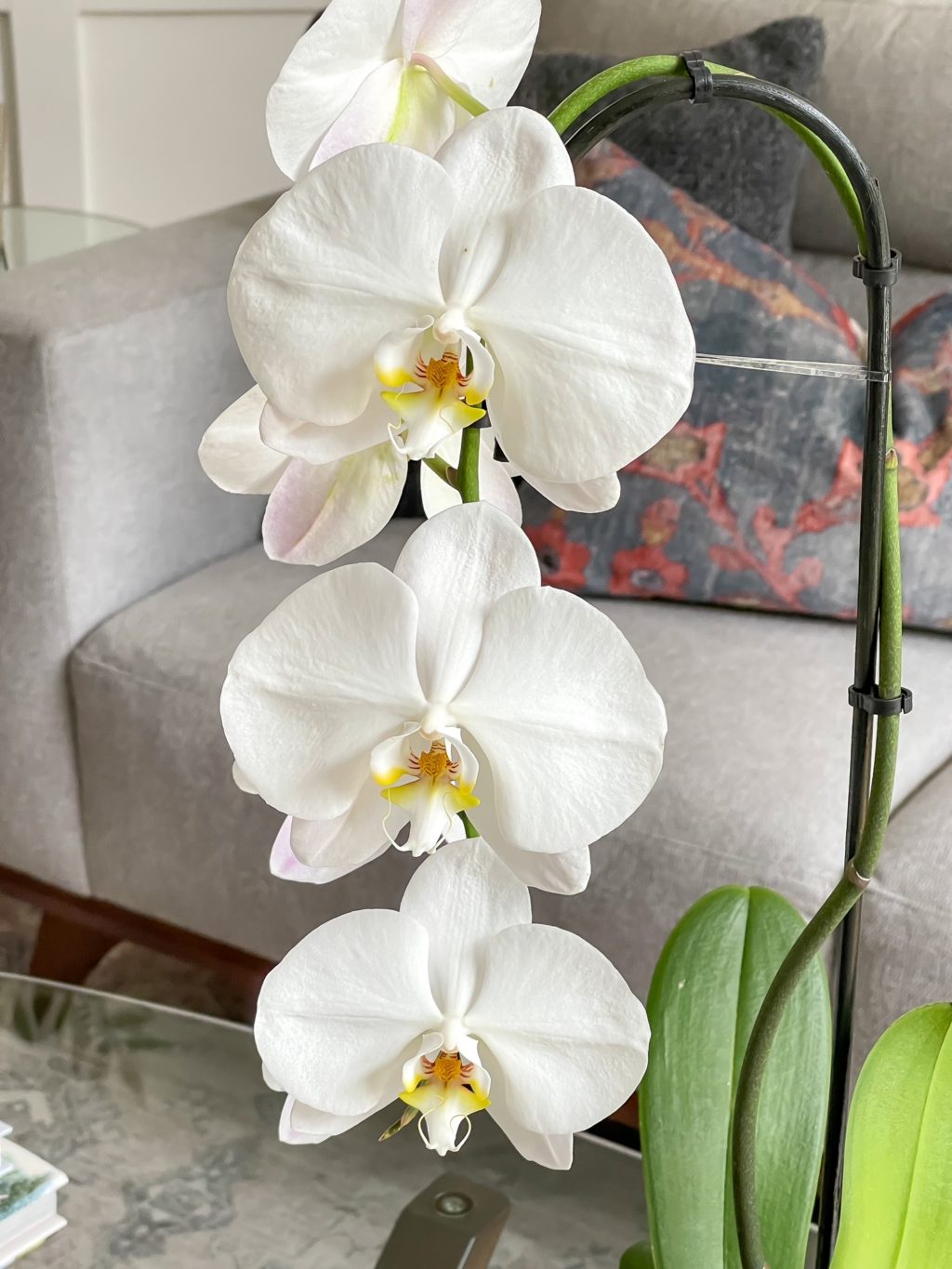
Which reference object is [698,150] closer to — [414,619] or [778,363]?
[778,363]

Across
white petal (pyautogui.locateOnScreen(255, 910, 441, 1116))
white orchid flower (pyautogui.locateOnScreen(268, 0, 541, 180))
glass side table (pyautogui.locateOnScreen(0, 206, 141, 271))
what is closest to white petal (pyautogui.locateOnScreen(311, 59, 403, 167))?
white orchid flower (pyautogui.locateOnScreen(268, 0, 541, 180))

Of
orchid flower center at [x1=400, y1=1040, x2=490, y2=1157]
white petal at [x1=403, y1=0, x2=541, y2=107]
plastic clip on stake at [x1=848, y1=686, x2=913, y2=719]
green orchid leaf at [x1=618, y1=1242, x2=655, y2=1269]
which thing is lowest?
green orchid leaf at [x1=618, y1=1242, x2=655, y2=1269]

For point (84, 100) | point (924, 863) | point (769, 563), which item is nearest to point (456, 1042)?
point (924, 863)

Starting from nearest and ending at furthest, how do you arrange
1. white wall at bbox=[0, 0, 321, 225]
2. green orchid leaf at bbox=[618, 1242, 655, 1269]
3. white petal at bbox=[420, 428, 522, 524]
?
white petal at bbox=[420, 428, 522, 524] < green orchid leaf at bbox=[618, 1242, 655, 1269] < white wall at bbox=[0, 0, 321, 225]

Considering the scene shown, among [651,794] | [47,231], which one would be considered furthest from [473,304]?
[47,231]

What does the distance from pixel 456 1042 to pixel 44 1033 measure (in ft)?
2.27

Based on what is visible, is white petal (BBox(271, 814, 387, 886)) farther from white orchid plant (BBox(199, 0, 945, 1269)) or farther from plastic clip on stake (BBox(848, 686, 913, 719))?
plastic clip on stake (BBox(848, 686, 913, 719))

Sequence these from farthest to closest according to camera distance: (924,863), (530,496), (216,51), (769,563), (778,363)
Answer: (216,51)
(530,496)
(769,563)
(924,863)
(778,363)

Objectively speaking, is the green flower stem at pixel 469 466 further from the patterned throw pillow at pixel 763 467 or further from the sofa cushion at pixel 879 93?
the sofa cushion at pixel 879 93

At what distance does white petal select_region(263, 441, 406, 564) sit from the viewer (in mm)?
414

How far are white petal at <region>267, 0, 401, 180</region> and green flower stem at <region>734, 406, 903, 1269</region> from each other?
20 cm

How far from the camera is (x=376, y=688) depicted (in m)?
0.39

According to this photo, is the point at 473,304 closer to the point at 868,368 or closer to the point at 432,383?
the point at 432,383

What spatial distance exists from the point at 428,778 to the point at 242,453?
0.12 metres
